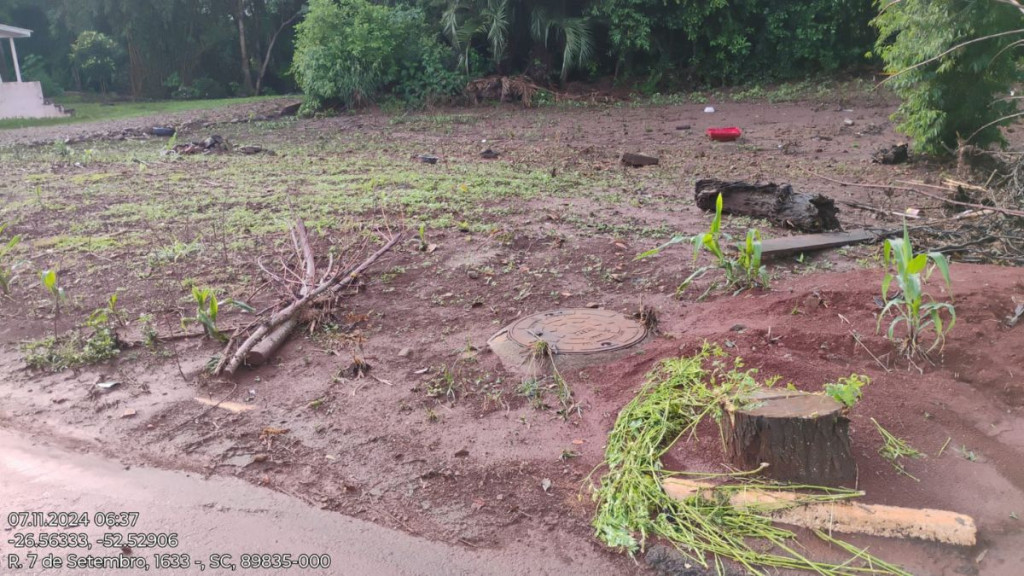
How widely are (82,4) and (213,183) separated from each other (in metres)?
19.9

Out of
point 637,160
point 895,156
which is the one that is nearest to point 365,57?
point 637,160

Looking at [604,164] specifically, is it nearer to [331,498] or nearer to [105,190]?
[105,190]

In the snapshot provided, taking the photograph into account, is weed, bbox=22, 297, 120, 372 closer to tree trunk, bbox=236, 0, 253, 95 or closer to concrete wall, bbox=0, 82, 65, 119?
concrete wall, bbox=0, 82, 65, 119

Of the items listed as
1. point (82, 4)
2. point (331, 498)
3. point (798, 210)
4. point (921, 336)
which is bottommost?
point (331, 498)

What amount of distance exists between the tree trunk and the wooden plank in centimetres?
2282

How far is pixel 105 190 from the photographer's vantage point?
8422 mm

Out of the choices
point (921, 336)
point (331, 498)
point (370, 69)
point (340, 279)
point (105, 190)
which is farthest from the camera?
point (370, 69)

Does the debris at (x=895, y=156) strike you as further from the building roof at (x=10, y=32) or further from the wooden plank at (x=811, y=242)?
the building roof at (x=10, y=32)

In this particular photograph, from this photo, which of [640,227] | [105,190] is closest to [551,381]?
[640,227]

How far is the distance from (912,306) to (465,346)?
2219 mm

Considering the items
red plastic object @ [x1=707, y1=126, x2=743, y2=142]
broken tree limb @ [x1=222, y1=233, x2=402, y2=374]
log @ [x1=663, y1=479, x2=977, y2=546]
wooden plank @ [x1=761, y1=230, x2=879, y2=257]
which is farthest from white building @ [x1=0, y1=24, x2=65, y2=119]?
log @ [x1=663, y1=479, x2=977, y2=546]

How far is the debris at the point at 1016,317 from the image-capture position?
11.5 ft

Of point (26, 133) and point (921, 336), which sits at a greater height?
point (26, 133)

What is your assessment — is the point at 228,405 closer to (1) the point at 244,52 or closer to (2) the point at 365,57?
(2) the point at 365,57
